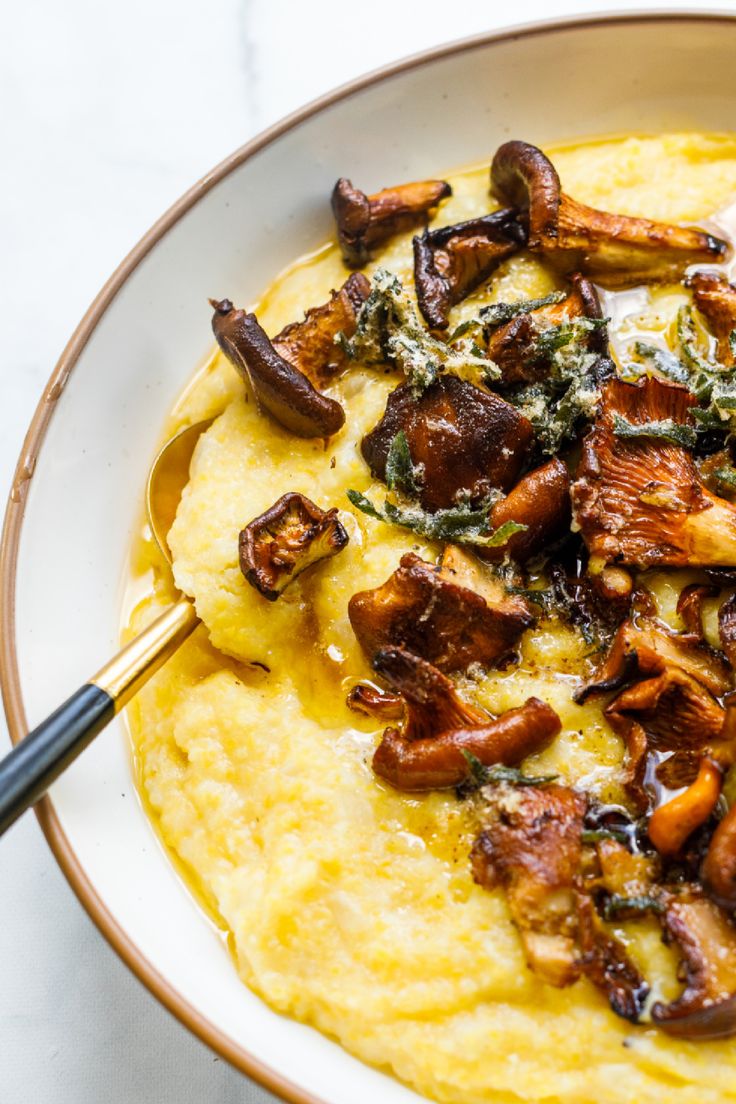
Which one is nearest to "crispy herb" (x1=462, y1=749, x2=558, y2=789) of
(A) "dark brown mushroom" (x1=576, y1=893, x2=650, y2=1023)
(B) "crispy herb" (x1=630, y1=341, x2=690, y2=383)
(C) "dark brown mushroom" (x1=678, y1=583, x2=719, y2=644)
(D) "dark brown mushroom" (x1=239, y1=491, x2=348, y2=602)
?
(A) "dark brown mushroom" (x1=576, y1=893, x2=650, y2=1023)

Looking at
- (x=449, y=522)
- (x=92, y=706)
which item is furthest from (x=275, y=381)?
(x=92, y=706)

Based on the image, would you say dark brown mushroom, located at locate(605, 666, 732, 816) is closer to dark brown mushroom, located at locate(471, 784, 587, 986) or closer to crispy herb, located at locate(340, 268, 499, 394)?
dark brown mushroom, located at locate(471, 784, 587, 986)

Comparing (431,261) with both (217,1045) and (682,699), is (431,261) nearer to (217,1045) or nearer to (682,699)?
(682,699)

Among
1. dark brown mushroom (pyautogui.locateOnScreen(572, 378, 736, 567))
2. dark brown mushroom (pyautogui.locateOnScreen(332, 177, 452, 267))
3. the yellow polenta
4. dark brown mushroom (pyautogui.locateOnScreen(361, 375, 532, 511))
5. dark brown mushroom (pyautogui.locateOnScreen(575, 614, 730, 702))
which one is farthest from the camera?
dark brown mushroom (pyautogui.locateOnScreen(332, 177, 452, 267))

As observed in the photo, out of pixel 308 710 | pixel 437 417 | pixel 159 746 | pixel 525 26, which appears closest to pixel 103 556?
pixel 159 746

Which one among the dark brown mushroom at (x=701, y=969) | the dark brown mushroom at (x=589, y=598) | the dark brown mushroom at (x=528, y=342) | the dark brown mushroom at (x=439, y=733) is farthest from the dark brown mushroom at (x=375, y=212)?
the dark brown mushroom at (x=701, y=969)
